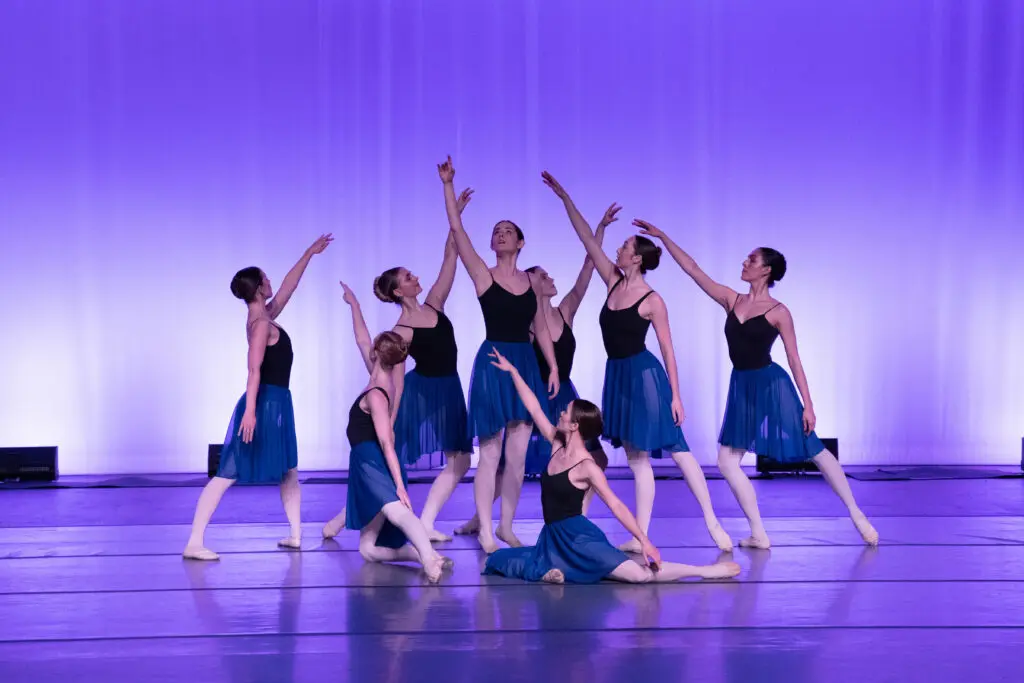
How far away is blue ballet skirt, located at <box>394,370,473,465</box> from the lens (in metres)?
4.91

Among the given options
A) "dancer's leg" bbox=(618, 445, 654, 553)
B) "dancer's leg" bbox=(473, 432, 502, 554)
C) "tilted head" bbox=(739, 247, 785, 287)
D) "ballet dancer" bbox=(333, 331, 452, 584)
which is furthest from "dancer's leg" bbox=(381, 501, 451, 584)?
"tilted head" bbox=(739, 247, 785, 287)

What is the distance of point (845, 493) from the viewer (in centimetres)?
471

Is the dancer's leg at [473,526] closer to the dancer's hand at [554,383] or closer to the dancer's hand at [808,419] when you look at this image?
the dancer's hand at [554,383]

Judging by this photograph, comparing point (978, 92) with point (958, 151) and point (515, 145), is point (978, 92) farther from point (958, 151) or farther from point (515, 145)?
point (515, 145)

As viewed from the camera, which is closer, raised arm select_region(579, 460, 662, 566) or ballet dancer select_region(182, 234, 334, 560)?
raised arm select_region(579, 460, 662, 566)

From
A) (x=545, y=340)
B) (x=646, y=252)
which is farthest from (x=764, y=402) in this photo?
(x=545, y=340)

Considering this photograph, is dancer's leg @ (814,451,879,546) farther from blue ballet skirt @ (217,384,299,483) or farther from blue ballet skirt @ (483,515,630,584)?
blue ballet skirt @ (217,384,299,483)

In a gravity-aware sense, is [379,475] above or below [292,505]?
above

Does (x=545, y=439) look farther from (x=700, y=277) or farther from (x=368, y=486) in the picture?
(x=368, y=486)

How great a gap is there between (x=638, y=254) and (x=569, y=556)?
1338 mm

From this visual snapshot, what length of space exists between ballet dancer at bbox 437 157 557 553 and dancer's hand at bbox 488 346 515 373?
0.11ft

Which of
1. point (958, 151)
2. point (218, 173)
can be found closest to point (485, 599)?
point (218, 173)

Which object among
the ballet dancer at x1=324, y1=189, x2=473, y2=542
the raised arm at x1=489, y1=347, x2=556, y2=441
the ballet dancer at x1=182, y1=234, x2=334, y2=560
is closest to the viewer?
the raised arm at x1=489, y1=347, x2=556, y2=441

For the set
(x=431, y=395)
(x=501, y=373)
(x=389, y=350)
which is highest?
(x=389, y=350)
